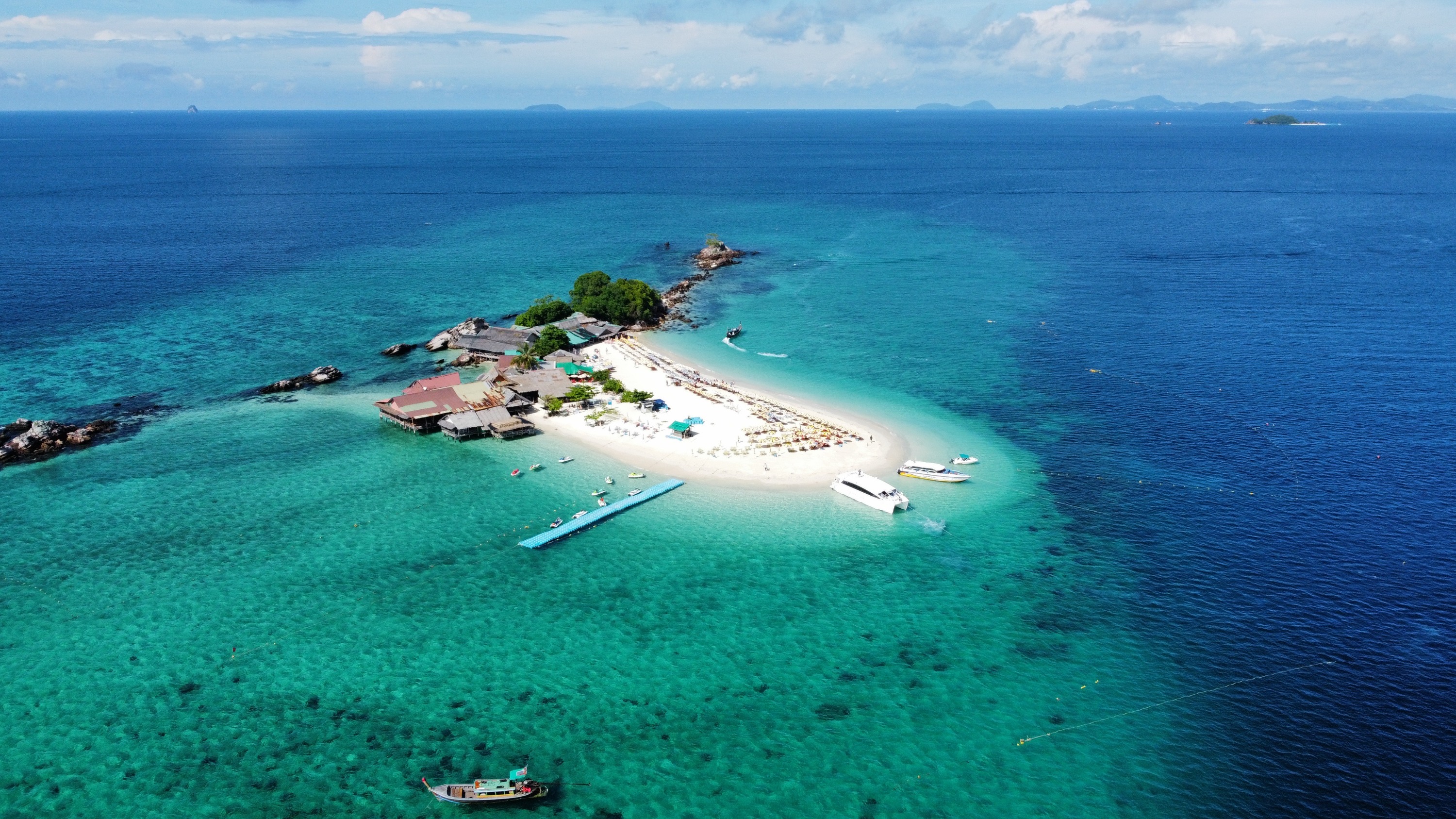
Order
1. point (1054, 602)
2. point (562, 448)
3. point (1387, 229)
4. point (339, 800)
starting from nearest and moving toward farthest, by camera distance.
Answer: point (339, 800) < point (1054, 602) < point (562, 448) < point (1387, 229)

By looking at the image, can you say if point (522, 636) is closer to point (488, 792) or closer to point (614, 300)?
point (488, 792)

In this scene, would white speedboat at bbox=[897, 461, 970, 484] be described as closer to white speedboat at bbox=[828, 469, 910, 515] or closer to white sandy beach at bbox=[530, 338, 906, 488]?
white sandy beach at bbox=[530, 338, 906, 488]

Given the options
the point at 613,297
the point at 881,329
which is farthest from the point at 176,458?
the point at 881,329

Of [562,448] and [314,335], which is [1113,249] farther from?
[314,335]

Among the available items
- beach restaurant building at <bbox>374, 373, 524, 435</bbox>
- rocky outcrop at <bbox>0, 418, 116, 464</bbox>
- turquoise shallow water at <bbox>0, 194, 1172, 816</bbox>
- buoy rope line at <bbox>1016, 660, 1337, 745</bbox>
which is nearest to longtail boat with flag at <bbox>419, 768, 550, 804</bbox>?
turquoise shallow water at <bbox>0, 194, 1172, 816</bbox>

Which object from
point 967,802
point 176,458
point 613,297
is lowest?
point 967,802

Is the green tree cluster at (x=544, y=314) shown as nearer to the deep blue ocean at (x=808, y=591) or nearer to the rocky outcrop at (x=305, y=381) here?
the deep blue ocean at (x=808, y=591)

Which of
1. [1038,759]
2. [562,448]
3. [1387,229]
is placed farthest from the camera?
[1387,229]
